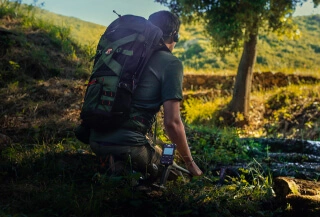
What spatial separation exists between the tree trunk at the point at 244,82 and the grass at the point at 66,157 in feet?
5.67

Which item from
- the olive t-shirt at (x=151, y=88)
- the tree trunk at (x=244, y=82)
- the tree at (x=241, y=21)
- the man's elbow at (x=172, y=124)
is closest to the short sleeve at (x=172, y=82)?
the olive t-shirt at (x=151, y=88)

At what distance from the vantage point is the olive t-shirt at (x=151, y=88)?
3.48 m

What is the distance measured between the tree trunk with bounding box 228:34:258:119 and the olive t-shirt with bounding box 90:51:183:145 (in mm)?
10865

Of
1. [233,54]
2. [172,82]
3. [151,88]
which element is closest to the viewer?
[172,82]

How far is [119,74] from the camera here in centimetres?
343

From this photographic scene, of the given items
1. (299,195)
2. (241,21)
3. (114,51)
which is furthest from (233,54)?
(114,51)

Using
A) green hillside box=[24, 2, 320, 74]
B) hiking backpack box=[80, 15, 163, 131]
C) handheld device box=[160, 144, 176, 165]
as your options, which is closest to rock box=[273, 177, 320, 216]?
handheld device box=[160, 144, 176, 165]

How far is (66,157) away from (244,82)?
10588 mm

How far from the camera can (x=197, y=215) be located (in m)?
3.21

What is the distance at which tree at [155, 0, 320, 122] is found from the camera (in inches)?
469

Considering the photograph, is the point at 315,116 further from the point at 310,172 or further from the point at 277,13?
the point at 310,172

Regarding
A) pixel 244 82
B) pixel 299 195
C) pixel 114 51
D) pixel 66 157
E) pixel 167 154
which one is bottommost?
pixel 66 157

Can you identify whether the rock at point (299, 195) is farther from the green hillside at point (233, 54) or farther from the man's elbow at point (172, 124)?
the green hillside at point (233, 54)

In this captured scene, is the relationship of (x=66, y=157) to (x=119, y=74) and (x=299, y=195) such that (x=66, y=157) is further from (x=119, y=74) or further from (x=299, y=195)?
(x=299, y=195)
